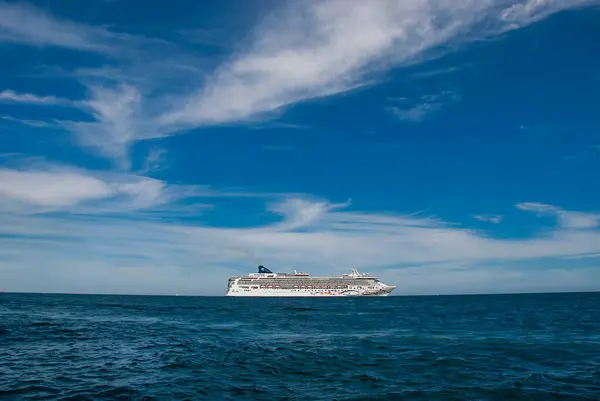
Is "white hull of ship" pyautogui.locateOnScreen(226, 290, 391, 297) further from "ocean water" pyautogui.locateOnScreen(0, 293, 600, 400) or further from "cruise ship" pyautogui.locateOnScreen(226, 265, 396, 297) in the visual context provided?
"ocean water" pyautogui.locateOnScreen(0, 293, 600, 400)

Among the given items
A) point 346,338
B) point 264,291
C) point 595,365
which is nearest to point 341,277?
point 264,291

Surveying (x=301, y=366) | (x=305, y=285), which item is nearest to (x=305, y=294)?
(x=305, y=285)

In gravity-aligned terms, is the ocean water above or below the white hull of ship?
above

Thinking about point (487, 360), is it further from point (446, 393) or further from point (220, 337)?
point (220, 337)

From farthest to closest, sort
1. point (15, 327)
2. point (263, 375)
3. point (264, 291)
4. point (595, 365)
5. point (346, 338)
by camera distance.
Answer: point (264, 291)
point (15, 327)
point (346, 338)
point (595, 365)
point (263, 375)

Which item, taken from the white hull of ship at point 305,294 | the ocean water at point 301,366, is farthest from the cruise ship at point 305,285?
the ocean water at point 301,366

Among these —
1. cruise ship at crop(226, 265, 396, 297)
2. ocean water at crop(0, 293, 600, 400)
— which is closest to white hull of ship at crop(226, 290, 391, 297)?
cruise ship at crop(226, 265, 396, 297)

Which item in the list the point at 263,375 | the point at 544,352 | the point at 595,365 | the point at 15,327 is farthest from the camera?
the point at 15,327

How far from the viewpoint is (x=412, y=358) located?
2433 cm

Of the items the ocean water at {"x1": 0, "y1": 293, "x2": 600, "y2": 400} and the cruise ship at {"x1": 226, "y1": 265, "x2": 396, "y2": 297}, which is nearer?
the ocean water at {"x1": 0, "y1": 293, "x2": 600, "y2": 400}

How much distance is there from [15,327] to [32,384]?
2728cm

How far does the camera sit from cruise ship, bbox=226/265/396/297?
165 m

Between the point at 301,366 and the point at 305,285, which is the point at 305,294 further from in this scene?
the point at 301,366

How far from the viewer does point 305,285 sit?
16488 centimetres
